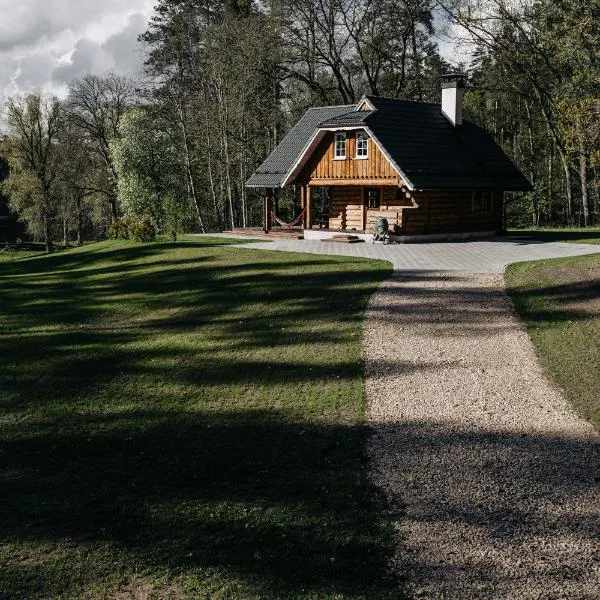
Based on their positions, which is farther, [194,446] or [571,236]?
[571,236]

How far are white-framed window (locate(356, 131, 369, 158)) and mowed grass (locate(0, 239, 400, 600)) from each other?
10.8 meters

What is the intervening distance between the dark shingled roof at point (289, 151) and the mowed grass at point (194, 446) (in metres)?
14.7

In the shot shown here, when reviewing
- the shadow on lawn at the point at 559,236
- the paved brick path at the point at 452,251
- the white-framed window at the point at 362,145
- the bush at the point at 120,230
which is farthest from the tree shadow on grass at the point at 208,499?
the bush at the point at 120,230

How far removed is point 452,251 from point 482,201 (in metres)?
7.68

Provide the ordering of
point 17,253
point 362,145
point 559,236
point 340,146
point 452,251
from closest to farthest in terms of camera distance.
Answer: point 452,251 → point 362,145 → point 340,146 → point 559,236 → point 17,253

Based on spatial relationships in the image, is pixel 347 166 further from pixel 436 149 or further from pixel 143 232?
pixel 143 232

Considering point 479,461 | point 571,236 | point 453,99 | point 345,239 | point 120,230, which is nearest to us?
point 479,461

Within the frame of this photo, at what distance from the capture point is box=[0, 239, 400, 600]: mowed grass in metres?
7.60

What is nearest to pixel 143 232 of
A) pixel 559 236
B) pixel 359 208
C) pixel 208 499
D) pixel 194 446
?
pixel 359 208

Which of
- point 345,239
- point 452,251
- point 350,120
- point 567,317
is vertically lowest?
point 567,317

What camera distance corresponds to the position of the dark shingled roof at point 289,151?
3531 cm

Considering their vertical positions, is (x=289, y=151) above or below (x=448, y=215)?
above

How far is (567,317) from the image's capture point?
53.3 ft

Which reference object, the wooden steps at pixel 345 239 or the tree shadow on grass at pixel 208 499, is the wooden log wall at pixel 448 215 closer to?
the wooden steps at pixel 345 239
